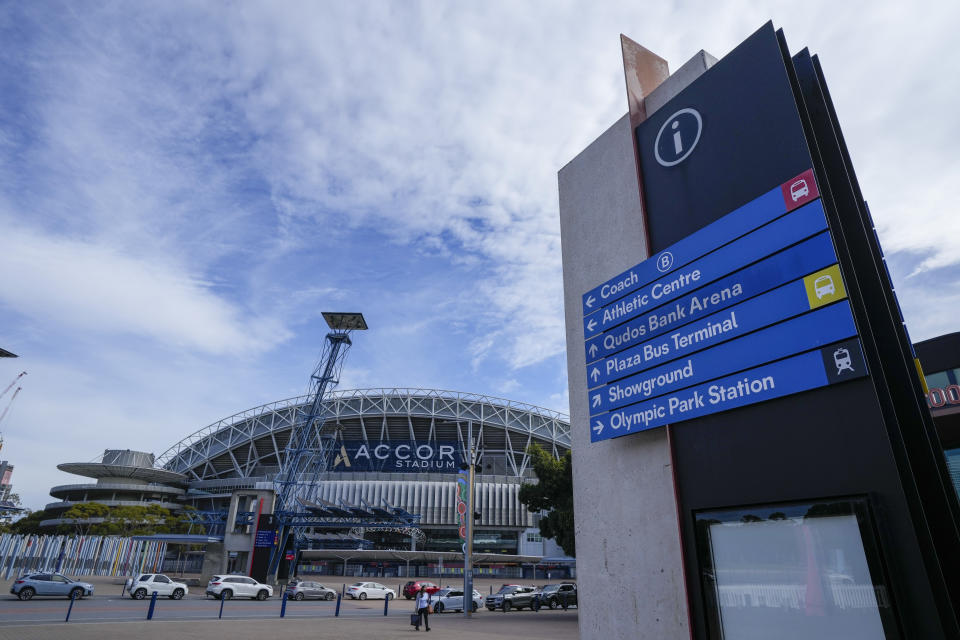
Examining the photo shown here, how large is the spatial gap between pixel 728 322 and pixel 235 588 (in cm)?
3696

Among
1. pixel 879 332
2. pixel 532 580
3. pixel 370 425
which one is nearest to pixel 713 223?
pixel 879 332

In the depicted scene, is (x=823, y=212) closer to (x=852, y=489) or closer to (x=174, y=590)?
(x=852, y=489)

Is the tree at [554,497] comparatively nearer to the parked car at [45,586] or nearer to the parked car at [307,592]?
the parked car at [307,592]

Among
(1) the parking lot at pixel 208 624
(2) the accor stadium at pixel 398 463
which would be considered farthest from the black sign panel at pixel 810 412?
(2) the accor stadium at pixel 398 463

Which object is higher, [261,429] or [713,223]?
[261,429]

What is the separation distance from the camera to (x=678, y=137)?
1062cm

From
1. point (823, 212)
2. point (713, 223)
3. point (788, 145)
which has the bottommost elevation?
point (823, 212)

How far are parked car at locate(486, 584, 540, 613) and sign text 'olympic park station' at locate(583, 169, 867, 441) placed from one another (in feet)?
91.5

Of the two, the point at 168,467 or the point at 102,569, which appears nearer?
the point at 102,569

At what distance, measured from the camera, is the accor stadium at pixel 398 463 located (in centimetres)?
7594

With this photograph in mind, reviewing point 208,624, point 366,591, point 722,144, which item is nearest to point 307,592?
point 366,591

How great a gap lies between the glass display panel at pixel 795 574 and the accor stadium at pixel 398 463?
68.9 m

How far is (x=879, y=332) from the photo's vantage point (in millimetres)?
7031

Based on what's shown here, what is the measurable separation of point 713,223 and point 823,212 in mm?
1919
